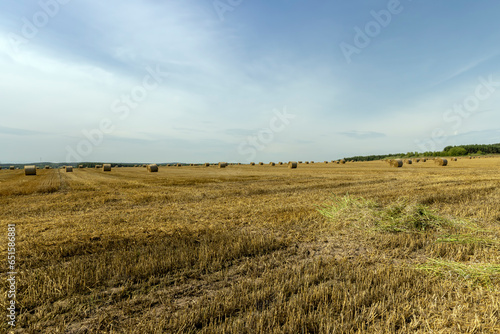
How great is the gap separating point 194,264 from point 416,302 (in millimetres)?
3573

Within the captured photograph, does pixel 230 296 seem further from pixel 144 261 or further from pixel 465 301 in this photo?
pixel 465 301

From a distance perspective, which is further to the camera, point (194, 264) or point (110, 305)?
point (194, 264)

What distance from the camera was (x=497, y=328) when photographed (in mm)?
2771

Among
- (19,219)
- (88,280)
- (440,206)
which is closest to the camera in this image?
(88,280)

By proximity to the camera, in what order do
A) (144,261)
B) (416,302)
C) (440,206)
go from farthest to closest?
(440,206)
(144,261)
(416,302)

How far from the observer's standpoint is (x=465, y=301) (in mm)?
3373

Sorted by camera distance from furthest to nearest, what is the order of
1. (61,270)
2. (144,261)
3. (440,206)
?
1. (440,206)
2. (144,261)
3. (61,270)

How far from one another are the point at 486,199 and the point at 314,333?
12.9 m

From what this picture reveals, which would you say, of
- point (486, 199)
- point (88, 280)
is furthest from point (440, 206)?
point (88, 280)

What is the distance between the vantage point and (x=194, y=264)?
15.0 ft

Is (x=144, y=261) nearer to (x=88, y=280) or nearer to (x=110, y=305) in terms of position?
(x=88, y=280)

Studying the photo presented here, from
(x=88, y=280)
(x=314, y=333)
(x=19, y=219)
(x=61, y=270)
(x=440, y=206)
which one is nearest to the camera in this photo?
(x=314, y=333)

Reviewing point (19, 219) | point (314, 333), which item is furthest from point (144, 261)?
point (19, 219)

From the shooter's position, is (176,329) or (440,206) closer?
(176,329)
